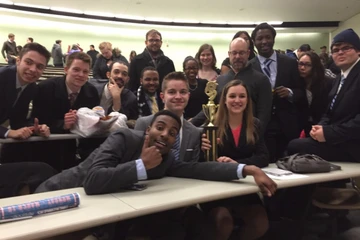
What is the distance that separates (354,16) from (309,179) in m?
15.1

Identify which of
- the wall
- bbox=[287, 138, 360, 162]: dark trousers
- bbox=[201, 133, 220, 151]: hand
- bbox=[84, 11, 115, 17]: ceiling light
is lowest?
bbox=[287, 138, 360, 162]: dark trousers

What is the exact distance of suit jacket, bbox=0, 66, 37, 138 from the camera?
2.62 m

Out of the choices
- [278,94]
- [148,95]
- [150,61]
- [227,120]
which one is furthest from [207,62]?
[227,120]

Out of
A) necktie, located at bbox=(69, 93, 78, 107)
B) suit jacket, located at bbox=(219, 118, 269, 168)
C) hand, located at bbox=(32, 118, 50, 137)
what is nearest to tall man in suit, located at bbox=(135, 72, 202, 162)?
suit jacket, located at bbox=(219, 118, 269, 168)

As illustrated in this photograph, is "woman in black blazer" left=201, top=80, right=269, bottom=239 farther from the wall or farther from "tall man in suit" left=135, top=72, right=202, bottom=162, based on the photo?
the wall

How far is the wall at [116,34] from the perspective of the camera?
13875 millimetres

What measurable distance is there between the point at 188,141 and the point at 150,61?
2033 millimetres

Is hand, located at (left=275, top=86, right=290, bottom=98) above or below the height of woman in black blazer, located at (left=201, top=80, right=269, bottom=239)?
above

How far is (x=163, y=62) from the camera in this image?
4.24 m

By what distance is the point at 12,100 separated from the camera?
2.66 m

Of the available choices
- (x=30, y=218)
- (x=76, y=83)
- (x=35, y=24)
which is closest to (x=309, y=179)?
(x=30, y=218)

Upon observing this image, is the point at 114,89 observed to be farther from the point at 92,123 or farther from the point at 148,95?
the point at 92,123

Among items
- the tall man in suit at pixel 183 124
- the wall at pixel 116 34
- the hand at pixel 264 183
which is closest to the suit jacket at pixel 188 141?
the tall man in suit at pixel 183 124

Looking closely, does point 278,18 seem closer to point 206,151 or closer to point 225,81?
point 225,81
